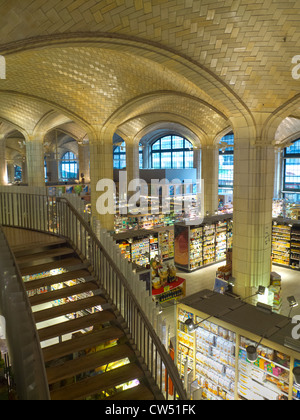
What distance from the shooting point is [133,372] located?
348 centimetres

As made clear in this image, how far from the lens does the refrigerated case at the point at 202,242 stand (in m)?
12.4

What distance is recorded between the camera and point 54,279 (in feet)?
14.5

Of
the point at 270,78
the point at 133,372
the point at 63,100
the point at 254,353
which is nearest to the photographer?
the point at 133,372

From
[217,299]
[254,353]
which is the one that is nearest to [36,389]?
[254,353]

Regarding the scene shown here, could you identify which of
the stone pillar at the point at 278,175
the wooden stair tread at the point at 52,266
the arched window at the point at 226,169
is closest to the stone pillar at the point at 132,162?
the arched window at the point at 226,169

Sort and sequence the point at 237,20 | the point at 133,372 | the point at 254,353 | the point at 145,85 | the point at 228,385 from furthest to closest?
the point at 145,85, the point at 237,20, the point at 228,385, the point at 254,353, the point at 133,372

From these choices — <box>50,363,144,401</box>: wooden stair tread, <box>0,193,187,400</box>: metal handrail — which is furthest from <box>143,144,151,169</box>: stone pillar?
<box>50,363,144,401</box>: wooden stair tread

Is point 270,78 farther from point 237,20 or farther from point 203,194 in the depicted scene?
point 203,194

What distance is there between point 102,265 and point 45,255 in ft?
3.23

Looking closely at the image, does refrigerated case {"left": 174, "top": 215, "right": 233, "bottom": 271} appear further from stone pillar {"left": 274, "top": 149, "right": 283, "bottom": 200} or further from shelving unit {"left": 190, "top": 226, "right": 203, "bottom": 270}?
stone pillar {"left": 274, "top": 149, "right": 283, "bottom": 200}

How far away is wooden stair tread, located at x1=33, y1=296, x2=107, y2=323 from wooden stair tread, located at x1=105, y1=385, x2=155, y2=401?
111 centimetres

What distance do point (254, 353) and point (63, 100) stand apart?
10663 millimetres

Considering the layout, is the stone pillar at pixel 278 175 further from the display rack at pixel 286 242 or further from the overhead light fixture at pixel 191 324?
the overhead light fixture at pixel 191 324
